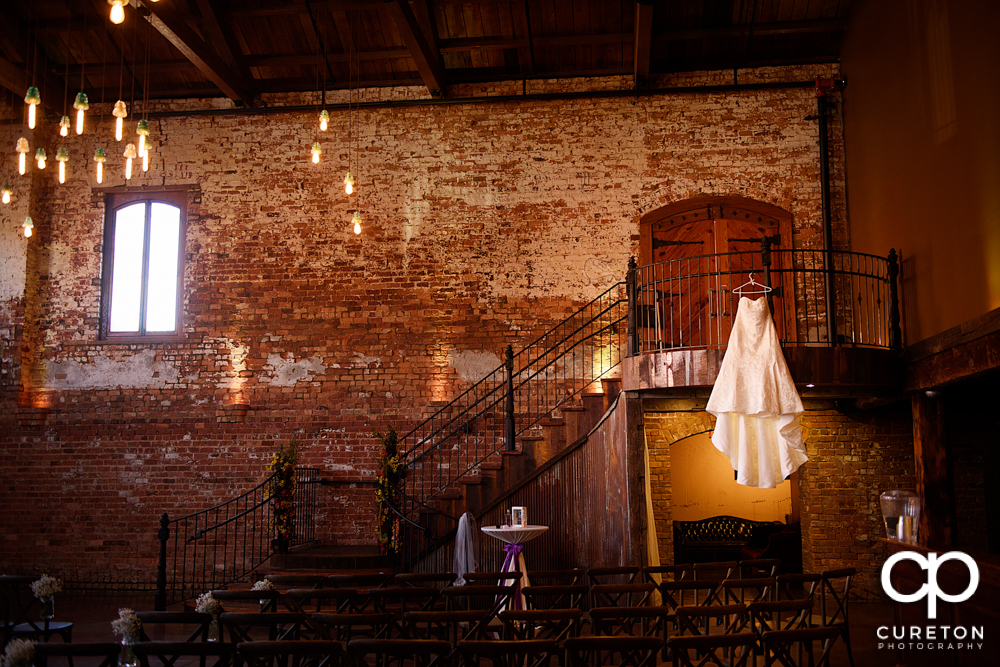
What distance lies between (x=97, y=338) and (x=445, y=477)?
530 cm

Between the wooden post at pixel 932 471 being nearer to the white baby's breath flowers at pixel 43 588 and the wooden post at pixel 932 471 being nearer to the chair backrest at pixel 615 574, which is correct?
the chair backrest at pixel 615 574

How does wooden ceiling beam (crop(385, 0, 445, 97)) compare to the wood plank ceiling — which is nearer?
wooden ceiling beam (crop(385, 0, 445, 97))

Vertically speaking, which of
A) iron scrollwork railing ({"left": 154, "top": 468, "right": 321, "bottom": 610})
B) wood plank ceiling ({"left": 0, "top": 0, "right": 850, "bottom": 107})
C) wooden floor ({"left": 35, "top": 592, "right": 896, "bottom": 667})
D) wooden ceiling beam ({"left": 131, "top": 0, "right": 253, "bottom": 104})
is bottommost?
wooden floor ({"left": 35, "top": 592, "right": 896, "bottom": 667})

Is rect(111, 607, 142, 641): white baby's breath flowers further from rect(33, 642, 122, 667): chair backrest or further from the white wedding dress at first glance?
the white wedding dress

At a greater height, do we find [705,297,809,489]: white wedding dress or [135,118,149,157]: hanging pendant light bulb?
[135,118,149,157]: hanging pendant light bulb

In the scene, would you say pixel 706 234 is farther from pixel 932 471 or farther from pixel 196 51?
pixel 196 51

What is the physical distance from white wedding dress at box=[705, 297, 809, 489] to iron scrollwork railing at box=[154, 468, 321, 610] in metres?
5.81

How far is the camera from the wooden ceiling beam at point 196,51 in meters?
9.43

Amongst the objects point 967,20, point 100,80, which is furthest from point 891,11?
point 100,80

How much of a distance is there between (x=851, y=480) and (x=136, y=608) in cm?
863

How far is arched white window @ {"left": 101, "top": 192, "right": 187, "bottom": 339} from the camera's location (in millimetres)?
11375

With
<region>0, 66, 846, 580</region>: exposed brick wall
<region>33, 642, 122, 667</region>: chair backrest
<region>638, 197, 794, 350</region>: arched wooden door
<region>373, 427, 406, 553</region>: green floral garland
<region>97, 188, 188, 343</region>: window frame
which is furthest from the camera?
<region>97, 188, 188, 343</region>: window frame

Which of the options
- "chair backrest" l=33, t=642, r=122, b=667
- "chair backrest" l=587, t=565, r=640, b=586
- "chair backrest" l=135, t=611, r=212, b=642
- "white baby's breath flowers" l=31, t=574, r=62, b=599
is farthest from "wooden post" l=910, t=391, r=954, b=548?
"white baby's breath flowers" l=31, t=574, r=62, b=599

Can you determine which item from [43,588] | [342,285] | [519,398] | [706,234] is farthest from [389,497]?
[706,234]
